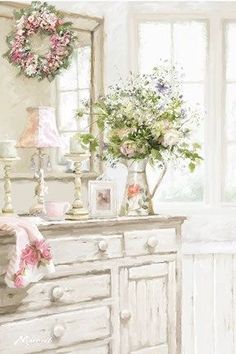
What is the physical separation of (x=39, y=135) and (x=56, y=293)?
0.76m

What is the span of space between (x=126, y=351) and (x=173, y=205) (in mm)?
1118

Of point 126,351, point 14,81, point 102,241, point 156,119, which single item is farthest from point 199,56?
point 126,351

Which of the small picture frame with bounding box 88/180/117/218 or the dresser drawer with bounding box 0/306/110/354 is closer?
the dresser drawer with bounding box 0/306/110/354

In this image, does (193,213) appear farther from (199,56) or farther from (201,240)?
(199,56)

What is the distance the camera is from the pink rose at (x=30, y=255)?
2.81m

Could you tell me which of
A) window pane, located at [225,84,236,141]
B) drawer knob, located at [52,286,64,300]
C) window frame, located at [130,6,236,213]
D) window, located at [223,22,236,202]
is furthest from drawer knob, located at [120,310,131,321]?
window pane, located at [225,84,236,141]

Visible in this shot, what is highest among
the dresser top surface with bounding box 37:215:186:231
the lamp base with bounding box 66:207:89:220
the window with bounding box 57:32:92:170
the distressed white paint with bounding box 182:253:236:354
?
the window with bounding box 57:32:92:170

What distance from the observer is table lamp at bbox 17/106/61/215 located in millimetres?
3281

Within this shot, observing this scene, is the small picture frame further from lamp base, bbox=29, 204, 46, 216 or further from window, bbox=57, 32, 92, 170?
window, bbox=57, 32, 92, 170

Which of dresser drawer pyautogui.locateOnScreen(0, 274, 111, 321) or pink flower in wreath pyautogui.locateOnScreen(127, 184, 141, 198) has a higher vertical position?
pink flower in wreath pyautogui.locateOnScreen(127, 184, 141, 198)

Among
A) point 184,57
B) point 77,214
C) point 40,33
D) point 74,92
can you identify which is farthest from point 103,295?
point 184,57

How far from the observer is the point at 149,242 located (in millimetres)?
3297

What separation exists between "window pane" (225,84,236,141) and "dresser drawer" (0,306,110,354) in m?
1.49

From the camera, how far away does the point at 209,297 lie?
157 inches
